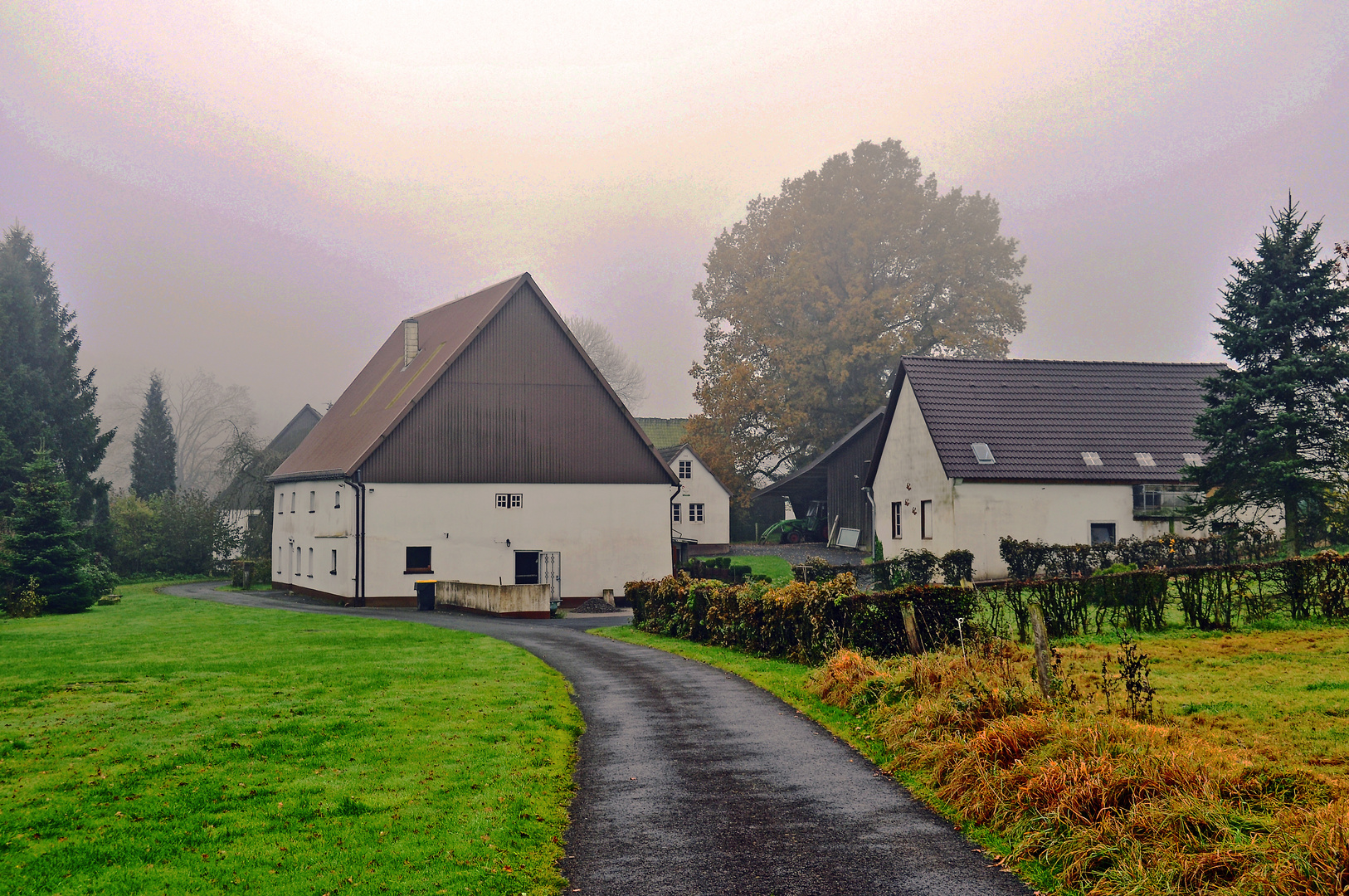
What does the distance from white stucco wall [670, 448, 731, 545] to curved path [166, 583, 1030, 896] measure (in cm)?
4710

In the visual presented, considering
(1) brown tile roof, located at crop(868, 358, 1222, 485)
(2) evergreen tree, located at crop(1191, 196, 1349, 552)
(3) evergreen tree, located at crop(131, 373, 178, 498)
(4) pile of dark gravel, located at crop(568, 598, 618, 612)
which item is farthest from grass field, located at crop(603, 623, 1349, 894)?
(3) evergreen tree, located at crop(131, 373, 178, 498)

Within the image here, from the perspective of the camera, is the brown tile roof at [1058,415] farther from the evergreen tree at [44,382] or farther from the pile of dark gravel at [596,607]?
the evergreen tree at [44,382]

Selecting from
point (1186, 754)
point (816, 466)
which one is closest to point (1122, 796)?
point (1186, 754)

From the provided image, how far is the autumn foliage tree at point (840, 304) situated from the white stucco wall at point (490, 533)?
2054 centimetres

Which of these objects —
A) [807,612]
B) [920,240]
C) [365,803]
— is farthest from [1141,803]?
[920,240]

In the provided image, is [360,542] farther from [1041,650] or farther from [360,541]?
[1041,650]

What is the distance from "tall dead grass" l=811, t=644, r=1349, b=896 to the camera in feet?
22.8

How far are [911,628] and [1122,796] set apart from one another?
25.3 feet

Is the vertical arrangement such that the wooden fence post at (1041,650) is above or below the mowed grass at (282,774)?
above

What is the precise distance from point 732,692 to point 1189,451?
26.1 meters

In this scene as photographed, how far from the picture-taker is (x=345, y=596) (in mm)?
37312

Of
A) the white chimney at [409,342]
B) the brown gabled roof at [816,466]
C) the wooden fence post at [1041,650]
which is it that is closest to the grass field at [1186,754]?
the wooden fence post at [1041,650]

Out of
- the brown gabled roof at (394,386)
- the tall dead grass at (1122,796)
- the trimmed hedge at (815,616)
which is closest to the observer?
the tall dead grass at (1122,796)

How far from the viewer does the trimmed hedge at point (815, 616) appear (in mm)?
17234
